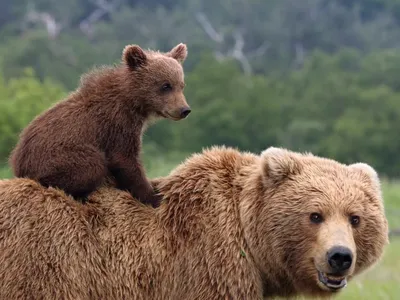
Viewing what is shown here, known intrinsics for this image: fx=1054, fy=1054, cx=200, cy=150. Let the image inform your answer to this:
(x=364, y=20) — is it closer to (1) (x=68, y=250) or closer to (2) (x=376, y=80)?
(2) (x=376, y=80)

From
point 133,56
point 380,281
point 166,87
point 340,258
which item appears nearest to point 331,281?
point 340,258

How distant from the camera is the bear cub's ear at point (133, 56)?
774 cm

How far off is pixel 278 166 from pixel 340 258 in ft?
2.60

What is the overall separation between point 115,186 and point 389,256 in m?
10.2

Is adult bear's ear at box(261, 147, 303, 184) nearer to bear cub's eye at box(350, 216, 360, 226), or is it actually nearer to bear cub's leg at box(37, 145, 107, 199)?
bear cub's eye at box(350, 216, 360, 226)

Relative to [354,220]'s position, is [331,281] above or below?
below

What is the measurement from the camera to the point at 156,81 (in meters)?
7.84

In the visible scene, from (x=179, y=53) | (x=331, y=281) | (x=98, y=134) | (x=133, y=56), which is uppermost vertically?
(x=179, y=53)


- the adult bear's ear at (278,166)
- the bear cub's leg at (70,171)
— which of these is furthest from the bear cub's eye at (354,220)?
the bear cub's leg at (70,171)

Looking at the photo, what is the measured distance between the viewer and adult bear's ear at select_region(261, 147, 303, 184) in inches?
266

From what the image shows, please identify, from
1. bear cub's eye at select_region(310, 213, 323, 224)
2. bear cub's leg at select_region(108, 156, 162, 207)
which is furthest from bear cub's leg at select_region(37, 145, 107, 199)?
bear cub's eye at select_region(310, 213, 323, 224)

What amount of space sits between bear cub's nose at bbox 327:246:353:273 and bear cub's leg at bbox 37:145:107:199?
5.35ft

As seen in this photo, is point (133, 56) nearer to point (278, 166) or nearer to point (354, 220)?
point (278, 166)

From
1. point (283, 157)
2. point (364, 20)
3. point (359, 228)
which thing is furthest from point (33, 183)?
point (364, 20)
